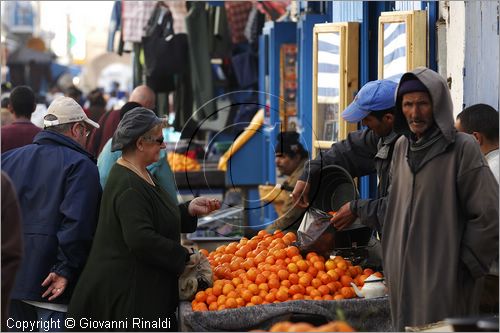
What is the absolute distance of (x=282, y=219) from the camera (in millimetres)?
8164

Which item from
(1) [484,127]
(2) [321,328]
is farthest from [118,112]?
(2) [321,328]

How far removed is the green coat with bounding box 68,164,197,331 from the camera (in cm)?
588

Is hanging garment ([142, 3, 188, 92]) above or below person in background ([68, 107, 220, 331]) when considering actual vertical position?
above

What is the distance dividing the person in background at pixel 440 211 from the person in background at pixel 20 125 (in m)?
4.41

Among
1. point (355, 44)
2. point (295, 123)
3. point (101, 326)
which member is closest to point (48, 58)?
point (295, 123)

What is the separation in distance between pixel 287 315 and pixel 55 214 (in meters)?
1.47

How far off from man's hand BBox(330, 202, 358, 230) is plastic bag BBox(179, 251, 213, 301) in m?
0.80

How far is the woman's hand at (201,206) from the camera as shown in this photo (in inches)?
265

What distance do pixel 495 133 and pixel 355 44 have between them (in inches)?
137

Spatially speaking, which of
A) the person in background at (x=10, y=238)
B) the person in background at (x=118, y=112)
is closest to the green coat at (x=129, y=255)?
the person in background at (x=10, y=238)

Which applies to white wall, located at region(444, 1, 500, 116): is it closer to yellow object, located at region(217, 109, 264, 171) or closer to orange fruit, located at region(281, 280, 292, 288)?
orange fruit, located at region(281, 280, 292, 288)

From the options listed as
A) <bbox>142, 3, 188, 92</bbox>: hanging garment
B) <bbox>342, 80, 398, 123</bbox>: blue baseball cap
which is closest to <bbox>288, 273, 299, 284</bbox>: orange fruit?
<bbox>342, 80, 398, 123</bbox>: blue baseball cap

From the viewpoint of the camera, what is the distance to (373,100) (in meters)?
6.42

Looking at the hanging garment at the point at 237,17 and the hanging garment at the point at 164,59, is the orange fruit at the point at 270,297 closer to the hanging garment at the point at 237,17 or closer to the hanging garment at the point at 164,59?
the hanging garment at the point at 164,59
